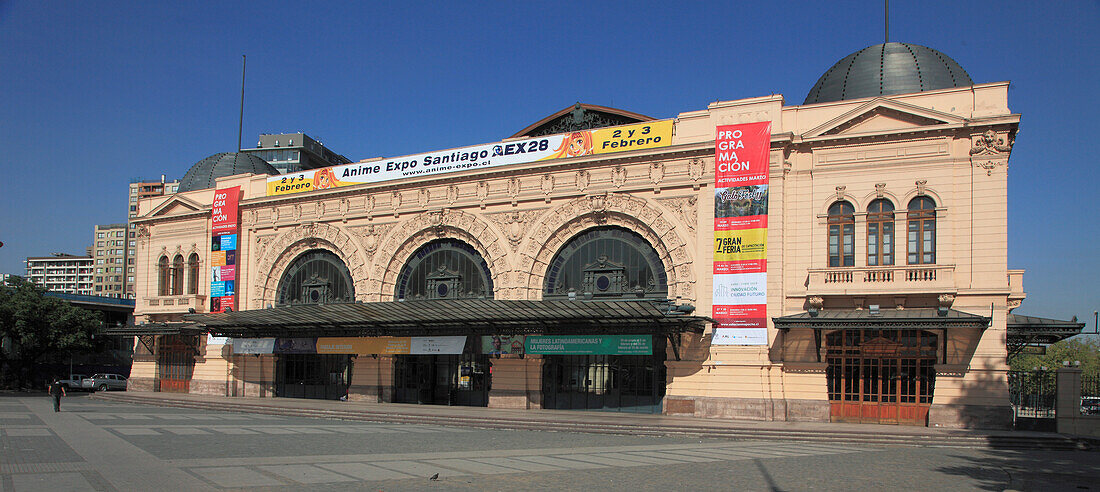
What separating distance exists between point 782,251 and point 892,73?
9.55 meters

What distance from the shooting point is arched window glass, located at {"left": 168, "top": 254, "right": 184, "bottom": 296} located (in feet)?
162

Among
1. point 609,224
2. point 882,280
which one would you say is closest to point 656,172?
point 609,224

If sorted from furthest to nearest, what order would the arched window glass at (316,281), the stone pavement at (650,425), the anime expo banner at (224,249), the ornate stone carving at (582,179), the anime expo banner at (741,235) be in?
the anime expo banner at (224,249) < the arched window glass at (316,281) < the ornate stone carving at (582,179) < the anime expo banner at (741,235) < the stone pavement at (650,425)

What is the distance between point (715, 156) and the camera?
3366 centimetres

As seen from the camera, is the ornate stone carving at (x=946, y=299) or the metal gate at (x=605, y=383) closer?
the ornate stone carving at (x=946, y=299)

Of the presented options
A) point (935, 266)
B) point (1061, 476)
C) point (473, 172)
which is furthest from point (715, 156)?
point (1061, 476)

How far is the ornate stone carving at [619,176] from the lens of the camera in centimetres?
3600

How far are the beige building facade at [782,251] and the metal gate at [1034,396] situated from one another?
5.49ft

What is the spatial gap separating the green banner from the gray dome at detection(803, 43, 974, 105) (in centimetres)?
1367

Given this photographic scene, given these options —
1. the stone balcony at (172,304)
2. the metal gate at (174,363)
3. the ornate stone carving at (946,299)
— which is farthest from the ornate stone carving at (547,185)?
the metal gate at (174,363)

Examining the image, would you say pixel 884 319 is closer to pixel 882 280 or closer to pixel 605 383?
pixel 882 280

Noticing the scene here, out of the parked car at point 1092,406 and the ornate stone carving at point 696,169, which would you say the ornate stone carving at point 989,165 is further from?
the ornate stone carving at point 696,169

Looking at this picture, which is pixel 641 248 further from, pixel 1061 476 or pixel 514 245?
pixel 1061 476

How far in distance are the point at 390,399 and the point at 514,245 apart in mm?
10397
